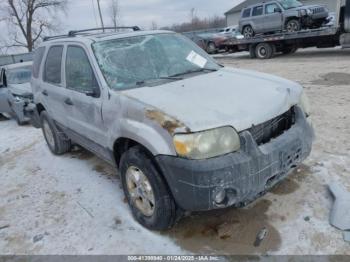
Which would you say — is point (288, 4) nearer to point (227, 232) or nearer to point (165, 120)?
Answer: point (227, 232)

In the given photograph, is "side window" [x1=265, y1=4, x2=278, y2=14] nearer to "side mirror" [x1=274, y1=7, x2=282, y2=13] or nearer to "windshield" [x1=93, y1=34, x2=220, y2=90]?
"side mirror" [x1=274, y1=7, x2=282, y2=13]

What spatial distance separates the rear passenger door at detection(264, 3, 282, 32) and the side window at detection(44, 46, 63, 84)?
13.2 metres

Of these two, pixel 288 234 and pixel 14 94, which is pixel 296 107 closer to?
pixel 288 234

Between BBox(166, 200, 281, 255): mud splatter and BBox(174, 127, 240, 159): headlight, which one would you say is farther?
BBox(166, 200, 281, 255): mud splatter

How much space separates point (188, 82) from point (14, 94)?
6.37 meters

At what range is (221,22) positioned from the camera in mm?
63250

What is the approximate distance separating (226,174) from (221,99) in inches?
28.0

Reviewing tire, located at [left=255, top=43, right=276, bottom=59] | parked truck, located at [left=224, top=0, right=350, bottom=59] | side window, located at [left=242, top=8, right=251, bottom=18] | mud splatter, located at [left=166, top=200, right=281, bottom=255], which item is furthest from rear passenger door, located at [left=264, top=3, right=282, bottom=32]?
mud splatter, located at [left=166, top=200, right=281, bottom=255]

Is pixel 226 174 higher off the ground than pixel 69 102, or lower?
lower

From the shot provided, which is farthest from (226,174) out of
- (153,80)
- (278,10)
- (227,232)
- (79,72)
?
(278,10)

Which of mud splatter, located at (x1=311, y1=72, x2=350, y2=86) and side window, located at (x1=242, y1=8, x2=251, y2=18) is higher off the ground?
side window, located at (x1=242, y1=8, x2=251, y2=18)

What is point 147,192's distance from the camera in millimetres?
2938

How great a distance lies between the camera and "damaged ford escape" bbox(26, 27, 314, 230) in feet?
8.07

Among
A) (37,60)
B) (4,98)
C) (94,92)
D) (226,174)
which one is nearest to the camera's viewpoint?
(226,174)
